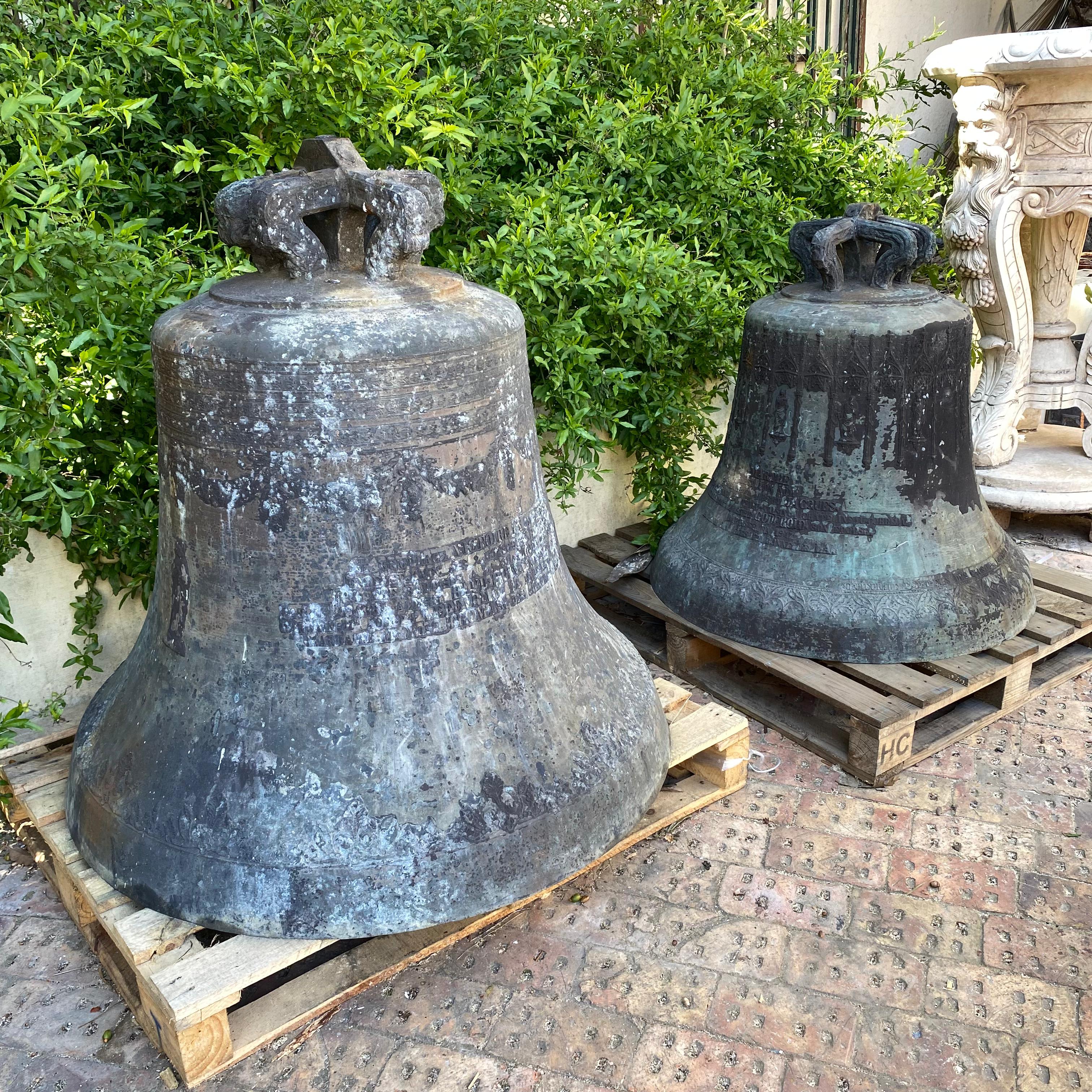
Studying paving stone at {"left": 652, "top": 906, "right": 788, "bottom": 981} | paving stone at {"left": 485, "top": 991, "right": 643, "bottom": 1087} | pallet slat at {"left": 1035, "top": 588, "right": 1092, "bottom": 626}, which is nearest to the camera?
paving stone at {"left": 485, "top": 991, "right": 643, "bottom": 1087}

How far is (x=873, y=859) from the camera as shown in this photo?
8.07 feet

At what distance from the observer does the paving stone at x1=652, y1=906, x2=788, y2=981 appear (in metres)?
2.14

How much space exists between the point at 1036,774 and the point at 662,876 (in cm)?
115

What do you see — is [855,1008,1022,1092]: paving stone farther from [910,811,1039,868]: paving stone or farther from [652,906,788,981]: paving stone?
[910,811,1039,868]: paving stone

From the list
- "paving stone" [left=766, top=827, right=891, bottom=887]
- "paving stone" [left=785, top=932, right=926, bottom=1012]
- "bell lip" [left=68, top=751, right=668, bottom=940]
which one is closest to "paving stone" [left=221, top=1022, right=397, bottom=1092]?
"bell lip" [left=68, top=751, right=668, bottom=940]

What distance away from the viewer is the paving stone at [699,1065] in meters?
1.86

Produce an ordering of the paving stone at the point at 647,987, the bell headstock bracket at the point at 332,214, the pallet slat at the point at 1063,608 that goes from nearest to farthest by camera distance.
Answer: the bell headstock bracket at the point at 332,214, the paving stone at the point at 647,987, the pallet slat at the point at 1063,608

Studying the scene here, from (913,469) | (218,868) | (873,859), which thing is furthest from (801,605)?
(218,868)

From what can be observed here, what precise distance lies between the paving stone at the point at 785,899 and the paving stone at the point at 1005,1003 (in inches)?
9.4

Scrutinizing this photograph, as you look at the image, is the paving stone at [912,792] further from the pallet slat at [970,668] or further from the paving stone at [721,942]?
the paving stone at [721,942]

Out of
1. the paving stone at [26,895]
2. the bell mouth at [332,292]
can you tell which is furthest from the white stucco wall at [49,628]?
the bell mouth at [332,292]

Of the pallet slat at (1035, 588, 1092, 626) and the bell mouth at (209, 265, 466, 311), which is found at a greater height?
the bell mouth at (209, 265, 466, 311)

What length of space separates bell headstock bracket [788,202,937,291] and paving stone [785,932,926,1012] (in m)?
1.74

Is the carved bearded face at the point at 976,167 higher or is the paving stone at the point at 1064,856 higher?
the carved bearded face at the point at 976,167
